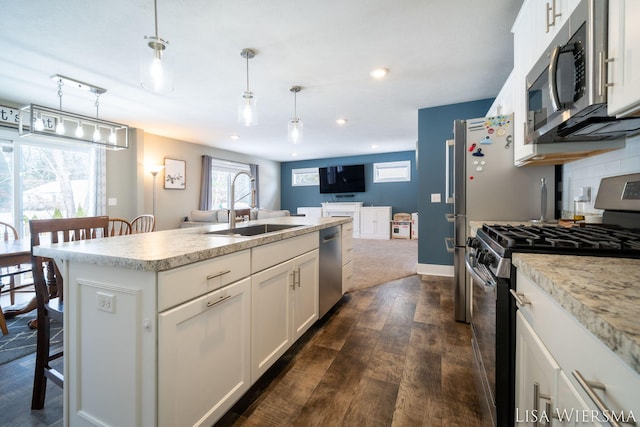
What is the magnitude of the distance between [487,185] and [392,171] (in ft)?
19.0

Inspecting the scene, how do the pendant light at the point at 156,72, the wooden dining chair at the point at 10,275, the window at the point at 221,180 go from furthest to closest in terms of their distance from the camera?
the window at the point at 221,180
the wooden dining chair at the point at 10,275
the pendant light at the point at 156,72

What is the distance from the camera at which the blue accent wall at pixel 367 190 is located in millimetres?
7777

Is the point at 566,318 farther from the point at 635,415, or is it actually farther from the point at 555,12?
the point at 555,12

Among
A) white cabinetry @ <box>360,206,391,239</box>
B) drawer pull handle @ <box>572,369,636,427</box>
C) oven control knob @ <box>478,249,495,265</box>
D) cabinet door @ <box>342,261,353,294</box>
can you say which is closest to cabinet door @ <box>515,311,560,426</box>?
drawer pull handle @ <box>572,369,636,427</box>

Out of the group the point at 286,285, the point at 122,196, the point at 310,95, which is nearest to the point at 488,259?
the point at 286,285

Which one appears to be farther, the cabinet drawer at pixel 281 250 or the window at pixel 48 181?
the window at pixel 48 181

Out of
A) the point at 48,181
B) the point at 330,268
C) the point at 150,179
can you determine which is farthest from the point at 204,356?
the point at 150,179

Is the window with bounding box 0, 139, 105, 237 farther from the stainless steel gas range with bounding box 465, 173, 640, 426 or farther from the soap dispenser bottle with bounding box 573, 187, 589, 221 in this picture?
the soap dispenser bottle with bounding box 573, 187, 589, 221

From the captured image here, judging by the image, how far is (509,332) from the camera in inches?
38.9

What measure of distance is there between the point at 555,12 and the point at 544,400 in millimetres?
1623

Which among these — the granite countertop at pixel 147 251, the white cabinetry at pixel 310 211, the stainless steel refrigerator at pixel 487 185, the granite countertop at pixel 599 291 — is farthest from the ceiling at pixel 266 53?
the white cabinetry at pixel 310 211

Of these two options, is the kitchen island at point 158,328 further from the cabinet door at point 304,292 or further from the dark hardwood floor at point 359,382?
the cabinet door at point 304,292

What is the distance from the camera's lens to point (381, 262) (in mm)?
4660

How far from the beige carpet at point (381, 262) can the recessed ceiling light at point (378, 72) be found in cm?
238
